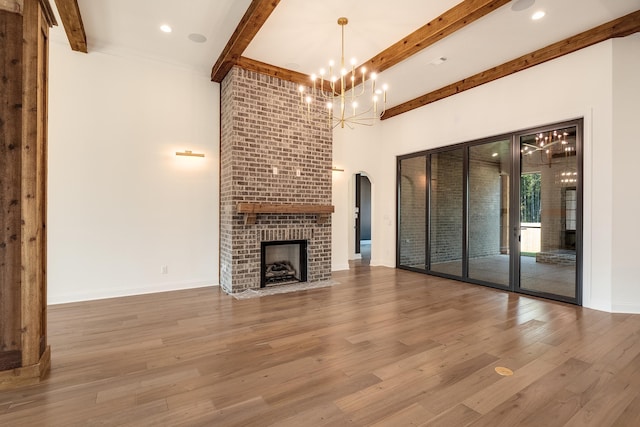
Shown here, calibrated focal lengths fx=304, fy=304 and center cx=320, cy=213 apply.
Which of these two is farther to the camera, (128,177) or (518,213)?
(518,213)

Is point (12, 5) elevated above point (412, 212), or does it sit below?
above

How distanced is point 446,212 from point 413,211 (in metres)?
0.80

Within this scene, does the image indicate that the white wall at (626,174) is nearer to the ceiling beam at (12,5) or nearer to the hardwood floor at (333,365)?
the hardwood floor at (333,365)

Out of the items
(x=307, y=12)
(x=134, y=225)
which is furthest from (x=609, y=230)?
(x=134, y=225)

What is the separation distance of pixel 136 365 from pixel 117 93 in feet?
13.0

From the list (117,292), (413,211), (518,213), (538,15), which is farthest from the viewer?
(413,211)

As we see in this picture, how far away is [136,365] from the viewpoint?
257 centimetres

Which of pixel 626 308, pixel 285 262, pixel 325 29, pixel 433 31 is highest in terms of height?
pixel 325 29

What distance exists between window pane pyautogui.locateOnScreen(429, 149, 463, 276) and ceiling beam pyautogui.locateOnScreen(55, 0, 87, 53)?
5.99 m

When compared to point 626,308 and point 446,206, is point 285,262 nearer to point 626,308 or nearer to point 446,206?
point 446,206

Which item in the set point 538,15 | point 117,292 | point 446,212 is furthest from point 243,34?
point 446,212

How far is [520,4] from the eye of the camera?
3.39 metres

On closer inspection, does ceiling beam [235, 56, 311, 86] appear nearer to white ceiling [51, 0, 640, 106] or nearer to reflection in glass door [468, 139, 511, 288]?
white ceiling [51, 0, 640, 106]

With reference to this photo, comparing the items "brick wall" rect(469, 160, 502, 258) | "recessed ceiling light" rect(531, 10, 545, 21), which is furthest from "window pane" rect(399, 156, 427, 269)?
A: "recessed ceiling light" rect(531, 10, 545, 21)
